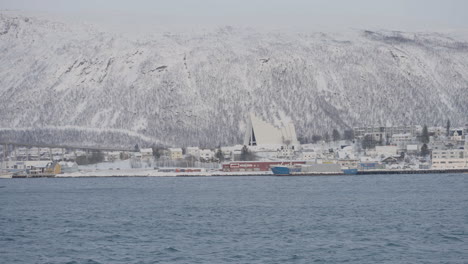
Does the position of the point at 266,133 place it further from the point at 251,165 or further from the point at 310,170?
the point at 310,170

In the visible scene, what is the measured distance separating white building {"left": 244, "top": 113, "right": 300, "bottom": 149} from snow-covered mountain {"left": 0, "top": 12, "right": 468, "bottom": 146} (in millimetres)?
4682

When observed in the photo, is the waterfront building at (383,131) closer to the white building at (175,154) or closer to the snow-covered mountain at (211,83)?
the snow-covered mountain at (211,83)

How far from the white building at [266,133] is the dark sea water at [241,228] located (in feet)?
254

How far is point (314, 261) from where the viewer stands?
33.6 metres

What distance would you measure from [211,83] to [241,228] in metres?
126

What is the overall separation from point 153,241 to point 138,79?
432 ft

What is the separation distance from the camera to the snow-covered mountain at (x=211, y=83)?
15750 cm

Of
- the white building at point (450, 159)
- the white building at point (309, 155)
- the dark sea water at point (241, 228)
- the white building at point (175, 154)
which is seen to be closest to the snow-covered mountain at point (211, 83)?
the white building at point (175, 154)

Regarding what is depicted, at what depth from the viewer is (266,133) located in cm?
14550

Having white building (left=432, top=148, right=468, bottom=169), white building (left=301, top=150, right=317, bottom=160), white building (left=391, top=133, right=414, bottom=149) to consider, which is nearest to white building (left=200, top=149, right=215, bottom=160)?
white building (left=301, top=150, right=317, bottom=160)

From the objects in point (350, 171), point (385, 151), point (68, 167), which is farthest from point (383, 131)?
point (68, 167)

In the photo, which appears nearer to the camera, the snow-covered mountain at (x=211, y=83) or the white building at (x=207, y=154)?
the white building at (x=207, y=154)

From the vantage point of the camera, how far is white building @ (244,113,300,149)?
14250cm

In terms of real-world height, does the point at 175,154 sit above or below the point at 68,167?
above
